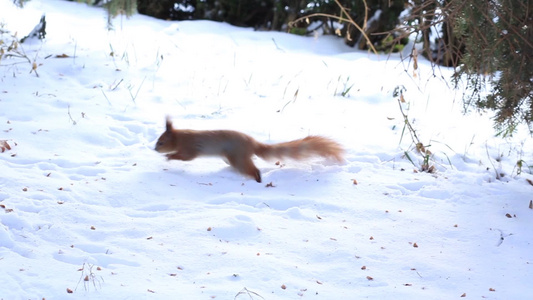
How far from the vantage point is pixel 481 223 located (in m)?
4.18

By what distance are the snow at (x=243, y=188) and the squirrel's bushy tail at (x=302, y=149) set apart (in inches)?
4.9

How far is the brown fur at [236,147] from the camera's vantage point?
474cm

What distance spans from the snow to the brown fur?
0.12 metres

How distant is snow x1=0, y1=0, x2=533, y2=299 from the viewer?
3.38 meters

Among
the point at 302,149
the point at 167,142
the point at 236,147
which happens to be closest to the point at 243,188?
the point at 236,147

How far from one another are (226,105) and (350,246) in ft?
8.81


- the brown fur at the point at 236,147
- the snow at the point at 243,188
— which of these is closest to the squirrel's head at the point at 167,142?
the brown fur at the point at 236,147

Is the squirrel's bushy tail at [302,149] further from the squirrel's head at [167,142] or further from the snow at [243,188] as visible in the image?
the squirrel's head at [167,142]

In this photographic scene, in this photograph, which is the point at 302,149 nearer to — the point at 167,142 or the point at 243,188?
the point at 243,188

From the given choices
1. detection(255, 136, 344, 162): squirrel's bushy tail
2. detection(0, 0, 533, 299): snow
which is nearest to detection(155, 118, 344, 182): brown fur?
detection(255, 136, 344, 162): squirrel's bushy tail

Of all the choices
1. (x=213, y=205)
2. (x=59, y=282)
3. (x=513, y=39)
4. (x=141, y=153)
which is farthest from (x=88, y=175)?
(x=513, y=39)

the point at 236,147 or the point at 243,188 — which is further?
the point at 236,147

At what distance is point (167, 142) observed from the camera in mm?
4906

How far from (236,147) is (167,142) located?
0.54 m
